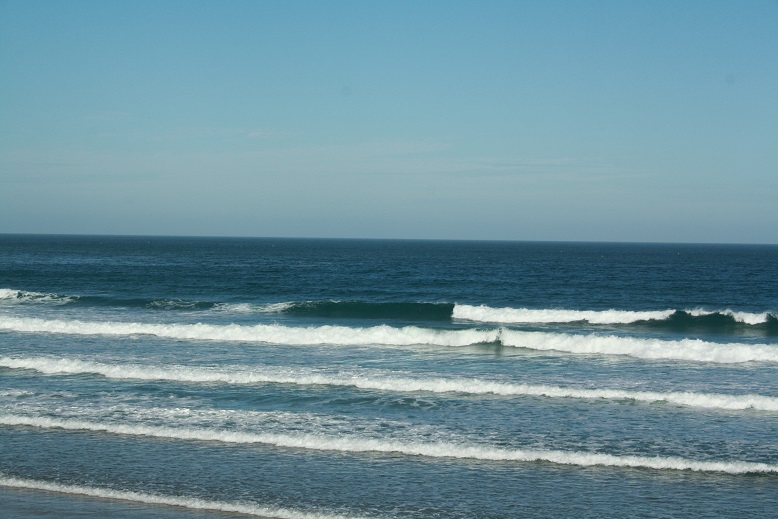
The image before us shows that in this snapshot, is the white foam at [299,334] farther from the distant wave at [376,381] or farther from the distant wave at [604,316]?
the distant wave at [604,316]

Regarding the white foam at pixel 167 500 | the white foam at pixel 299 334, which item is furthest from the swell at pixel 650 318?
the white foam at pixel 167 500

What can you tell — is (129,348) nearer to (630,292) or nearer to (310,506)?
(310,506)

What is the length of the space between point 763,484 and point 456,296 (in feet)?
106

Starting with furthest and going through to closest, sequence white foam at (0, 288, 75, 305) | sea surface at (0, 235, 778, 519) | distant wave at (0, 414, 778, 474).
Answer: white foam at (0, 288, 75, 305) < distant wave at (0, 414, 778, 474) < sea surface at (0, 235, 778, 519)

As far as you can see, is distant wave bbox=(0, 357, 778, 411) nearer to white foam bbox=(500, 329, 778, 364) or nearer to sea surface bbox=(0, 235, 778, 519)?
sea surface bbox=(0, 235, 778, 519)

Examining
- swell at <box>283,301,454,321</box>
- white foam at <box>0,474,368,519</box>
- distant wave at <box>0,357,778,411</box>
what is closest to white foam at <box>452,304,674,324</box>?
swell at <box>283,301,454,321</box>

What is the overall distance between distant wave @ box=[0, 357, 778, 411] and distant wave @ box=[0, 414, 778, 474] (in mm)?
4038

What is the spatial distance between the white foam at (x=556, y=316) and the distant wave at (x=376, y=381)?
15.3m

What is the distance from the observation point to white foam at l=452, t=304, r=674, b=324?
32719 millimetres

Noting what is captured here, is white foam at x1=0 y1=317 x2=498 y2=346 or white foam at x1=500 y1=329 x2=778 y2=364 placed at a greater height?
white foam at x1=500 y1=329 x2=778 y2=364

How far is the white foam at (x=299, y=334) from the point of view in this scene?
2497 cm

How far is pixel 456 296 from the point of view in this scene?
1699 inches

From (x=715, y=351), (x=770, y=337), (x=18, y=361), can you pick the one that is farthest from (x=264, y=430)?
(x=770, y=337)

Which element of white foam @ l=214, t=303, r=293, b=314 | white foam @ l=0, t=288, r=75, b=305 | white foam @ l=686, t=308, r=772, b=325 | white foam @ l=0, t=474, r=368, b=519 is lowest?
white foam @ l=0, t=474, r=368, b=519
